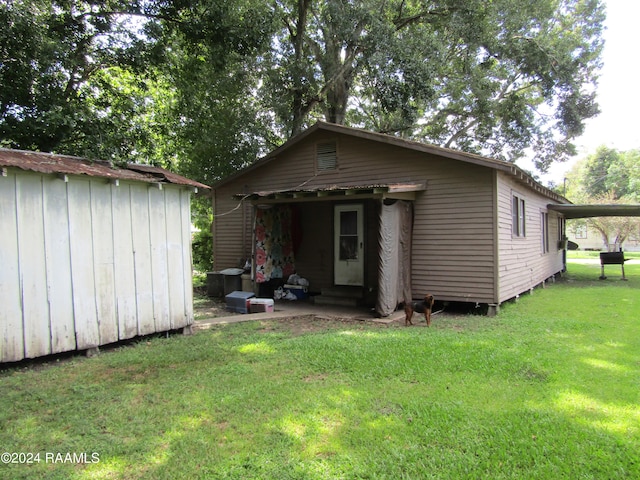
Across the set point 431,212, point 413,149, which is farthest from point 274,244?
point 413,149

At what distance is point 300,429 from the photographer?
3289 millimetres

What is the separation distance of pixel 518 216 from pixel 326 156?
493cm

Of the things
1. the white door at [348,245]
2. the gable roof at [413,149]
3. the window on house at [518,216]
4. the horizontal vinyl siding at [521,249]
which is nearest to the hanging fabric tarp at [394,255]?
the gable roof at [413,149]

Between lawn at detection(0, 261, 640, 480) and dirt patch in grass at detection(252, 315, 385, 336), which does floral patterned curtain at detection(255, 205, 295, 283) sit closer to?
dirt patch in grass at detection(252, 315, 385, 336)

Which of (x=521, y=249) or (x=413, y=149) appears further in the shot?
(x=521, y=249)

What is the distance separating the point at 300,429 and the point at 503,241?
259 inches

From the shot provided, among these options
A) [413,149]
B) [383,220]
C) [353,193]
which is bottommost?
[383,220]

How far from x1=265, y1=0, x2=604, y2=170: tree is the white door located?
504 cm

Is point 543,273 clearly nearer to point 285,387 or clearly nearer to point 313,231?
point 313,231

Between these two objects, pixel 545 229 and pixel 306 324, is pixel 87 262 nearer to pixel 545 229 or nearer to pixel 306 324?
pixel 306 324

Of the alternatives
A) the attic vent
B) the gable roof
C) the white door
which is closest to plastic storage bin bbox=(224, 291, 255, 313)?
the white door

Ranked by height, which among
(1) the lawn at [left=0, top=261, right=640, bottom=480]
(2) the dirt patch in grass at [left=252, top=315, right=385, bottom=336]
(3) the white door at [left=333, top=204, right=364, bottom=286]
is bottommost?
(2) the dirt patch in grass at [left=252, top=315, right=385, bottom=336]

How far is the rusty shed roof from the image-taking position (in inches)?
187

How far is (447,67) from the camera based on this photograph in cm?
1808
